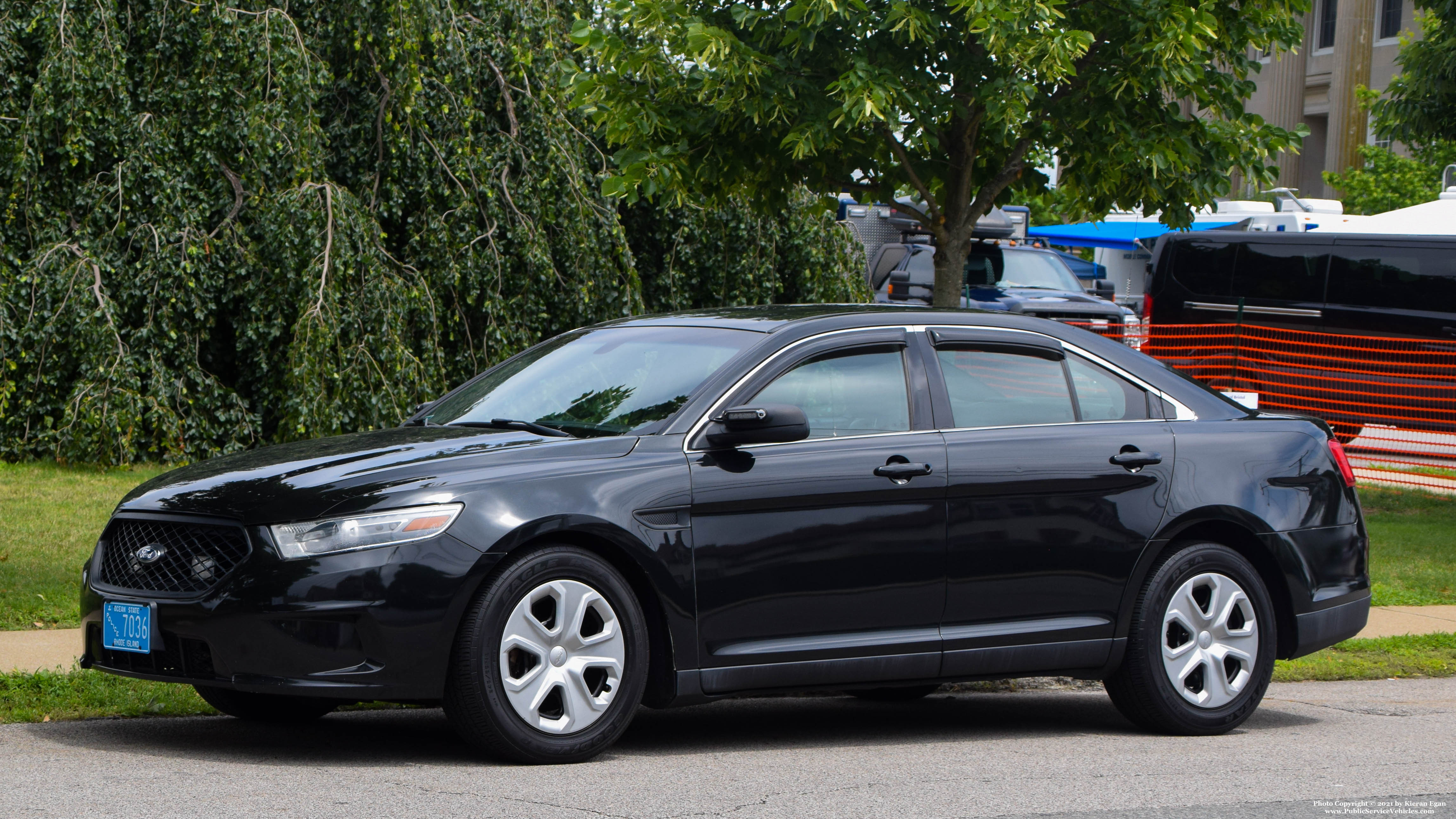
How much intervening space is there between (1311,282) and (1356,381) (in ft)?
4.61

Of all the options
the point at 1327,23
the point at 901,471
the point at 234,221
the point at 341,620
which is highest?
the point at 1327,23

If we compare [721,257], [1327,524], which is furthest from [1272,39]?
[721,257]

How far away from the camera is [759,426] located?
567 centimetres

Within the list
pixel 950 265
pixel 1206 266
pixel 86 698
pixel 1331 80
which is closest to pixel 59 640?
pixel 86 698

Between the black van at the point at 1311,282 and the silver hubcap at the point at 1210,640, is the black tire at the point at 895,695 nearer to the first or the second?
the silver hubcap at the point at 1210,640

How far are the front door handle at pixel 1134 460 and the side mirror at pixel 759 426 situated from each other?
1371 mm

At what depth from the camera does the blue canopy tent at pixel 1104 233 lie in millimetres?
31047

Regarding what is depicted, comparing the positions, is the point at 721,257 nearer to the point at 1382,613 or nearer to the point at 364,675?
the point at 1382,613

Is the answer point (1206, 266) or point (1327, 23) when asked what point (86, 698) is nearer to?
point (1206, 266)

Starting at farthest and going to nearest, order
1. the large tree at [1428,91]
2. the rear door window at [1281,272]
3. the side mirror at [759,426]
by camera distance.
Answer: the rear door window at [1281,272] < the large tree at [1428,91] < the side mirror at [759,426]

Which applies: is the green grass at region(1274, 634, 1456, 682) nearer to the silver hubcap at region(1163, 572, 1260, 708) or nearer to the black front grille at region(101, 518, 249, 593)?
the silver hubcap at region(1163, 572, 1260, 708)

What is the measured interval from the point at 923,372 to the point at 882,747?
141 centimetres

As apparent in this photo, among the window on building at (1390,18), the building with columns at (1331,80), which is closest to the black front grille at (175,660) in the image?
the building with columns at (1331,80)

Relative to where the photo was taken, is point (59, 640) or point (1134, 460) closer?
point (1134, 460)
